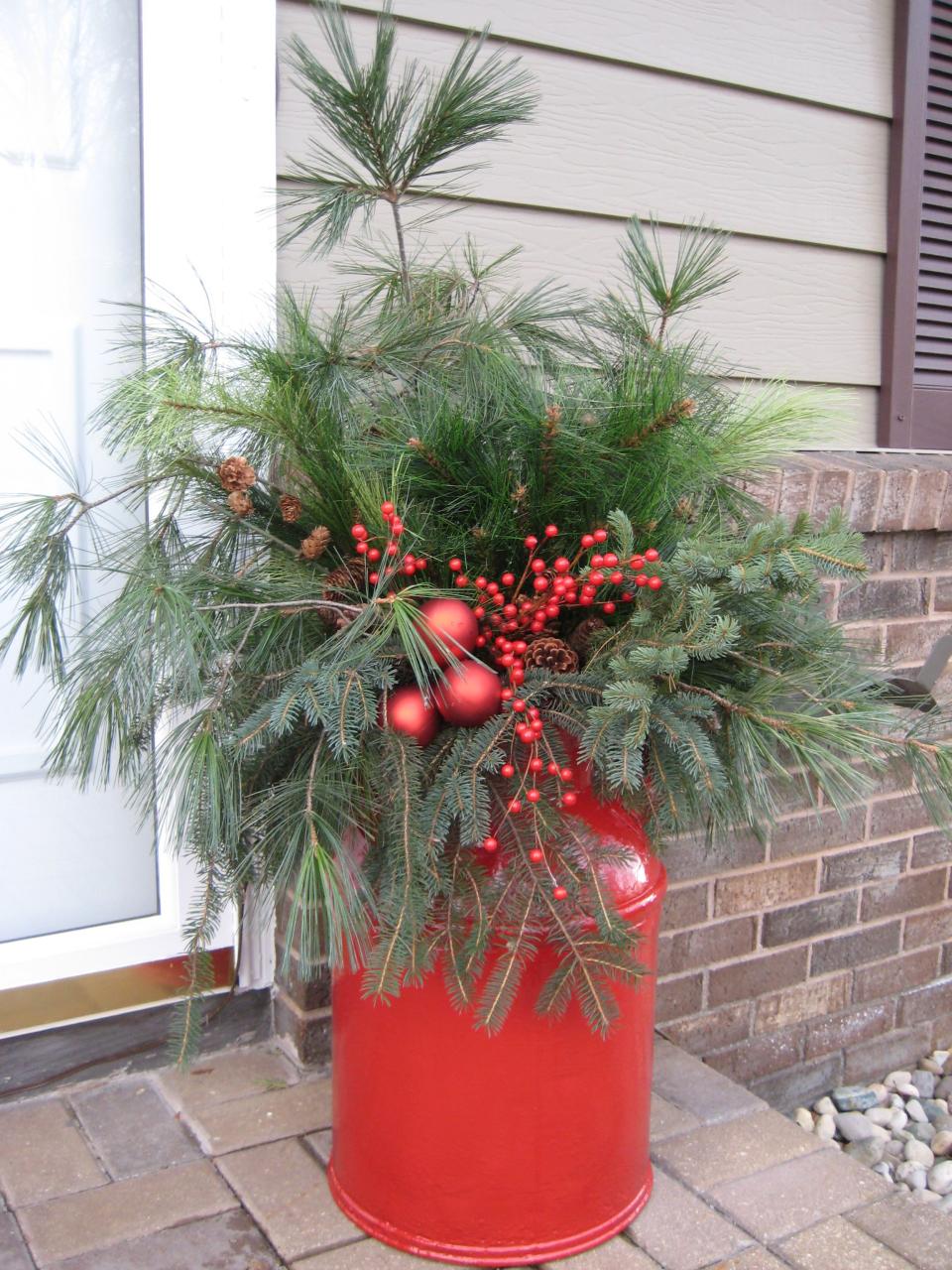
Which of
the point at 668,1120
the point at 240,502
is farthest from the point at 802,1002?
the point at 240,502

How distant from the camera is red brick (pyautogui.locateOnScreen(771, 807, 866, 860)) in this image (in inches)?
96.6

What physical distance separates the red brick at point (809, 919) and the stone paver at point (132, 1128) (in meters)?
1.27

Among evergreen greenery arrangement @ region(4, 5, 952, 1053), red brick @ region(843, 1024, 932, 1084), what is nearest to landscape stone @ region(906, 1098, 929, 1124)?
red brick @ region(843, 1024, 932, 1084)

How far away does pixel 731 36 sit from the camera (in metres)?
2.55

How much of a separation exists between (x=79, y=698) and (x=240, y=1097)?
901 millimetres

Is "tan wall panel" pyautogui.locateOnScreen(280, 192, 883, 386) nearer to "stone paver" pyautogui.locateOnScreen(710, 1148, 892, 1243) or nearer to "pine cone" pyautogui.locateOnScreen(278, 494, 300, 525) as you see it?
"pine cone" pyautogui.locateOnScreen(278, 494, 300, 525)

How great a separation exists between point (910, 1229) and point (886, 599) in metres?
1.31

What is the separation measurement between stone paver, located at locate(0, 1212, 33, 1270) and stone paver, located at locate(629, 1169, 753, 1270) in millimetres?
834

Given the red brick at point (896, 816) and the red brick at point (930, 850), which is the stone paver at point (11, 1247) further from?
the red brick at point (930, 850)

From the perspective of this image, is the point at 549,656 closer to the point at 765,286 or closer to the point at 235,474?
the point at 235,474

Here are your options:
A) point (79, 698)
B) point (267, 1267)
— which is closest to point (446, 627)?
point (79, 698)

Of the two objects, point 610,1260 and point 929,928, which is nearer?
point 610,1260

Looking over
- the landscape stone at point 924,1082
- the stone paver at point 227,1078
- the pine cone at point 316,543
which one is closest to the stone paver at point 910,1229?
the stone paver at point 227,1078

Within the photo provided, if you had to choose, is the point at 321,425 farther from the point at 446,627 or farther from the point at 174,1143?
the point at 174,1143
